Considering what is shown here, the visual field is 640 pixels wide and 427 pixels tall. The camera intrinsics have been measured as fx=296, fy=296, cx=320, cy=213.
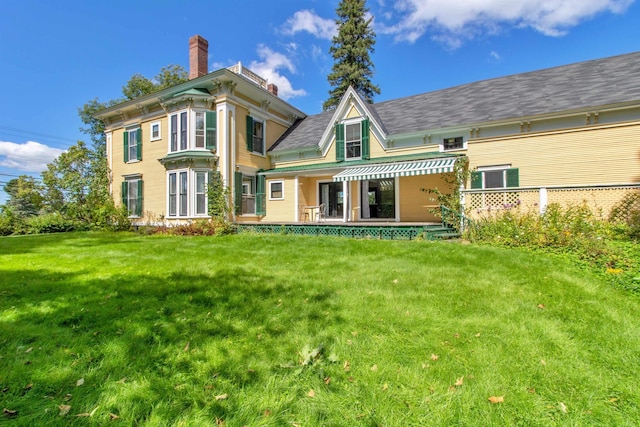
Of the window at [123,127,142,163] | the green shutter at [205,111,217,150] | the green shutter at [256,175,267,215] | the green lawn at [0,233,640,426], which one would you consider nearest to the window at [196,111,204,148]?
the green shutter at [205,111,217,150]

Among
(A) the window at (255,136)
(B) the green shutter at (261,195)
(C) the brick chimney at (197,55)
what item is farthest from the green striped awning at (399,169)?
(C) the brick chimney at (197,55)

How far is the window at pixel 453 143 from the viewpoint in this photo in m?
14.5

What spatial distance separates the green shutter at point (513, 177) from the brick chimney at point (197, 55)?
18410 mm

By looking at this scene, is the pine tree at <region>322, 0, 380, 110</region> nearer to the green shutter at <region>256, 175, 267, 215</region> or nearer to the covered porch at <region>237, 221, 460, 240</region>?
the green shutter at <region>256, 175, 267, 215</region>

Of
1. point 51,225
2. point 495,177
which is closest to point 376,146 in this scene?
point 495,177

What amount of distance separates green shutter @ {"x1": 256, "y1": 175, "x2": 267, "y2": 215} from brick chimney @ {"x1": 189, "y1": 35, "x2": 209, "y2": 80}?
25.4 feet

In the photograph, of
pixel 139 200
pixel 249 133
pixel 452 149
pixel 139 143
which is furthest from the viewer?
pixel 139 143

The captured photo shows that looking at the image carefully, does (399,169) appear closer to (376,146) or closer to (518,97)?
(376,146)

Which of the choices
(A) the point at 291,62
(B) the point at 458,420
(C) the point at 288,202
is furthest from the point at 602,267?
(A) the point at 291,62

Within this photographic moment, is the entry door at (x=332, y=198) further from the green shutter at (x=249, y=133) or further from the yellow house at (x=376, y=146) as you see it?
the green shutter at (x=249, y=133)

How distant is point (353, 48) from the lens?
31781 mm

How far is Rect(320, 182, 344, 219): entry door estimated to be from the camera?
18359mm

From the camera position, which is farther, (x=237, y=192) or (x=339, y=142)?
(x=339, y=142)

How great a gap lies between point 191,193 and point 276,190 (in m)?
4.93
